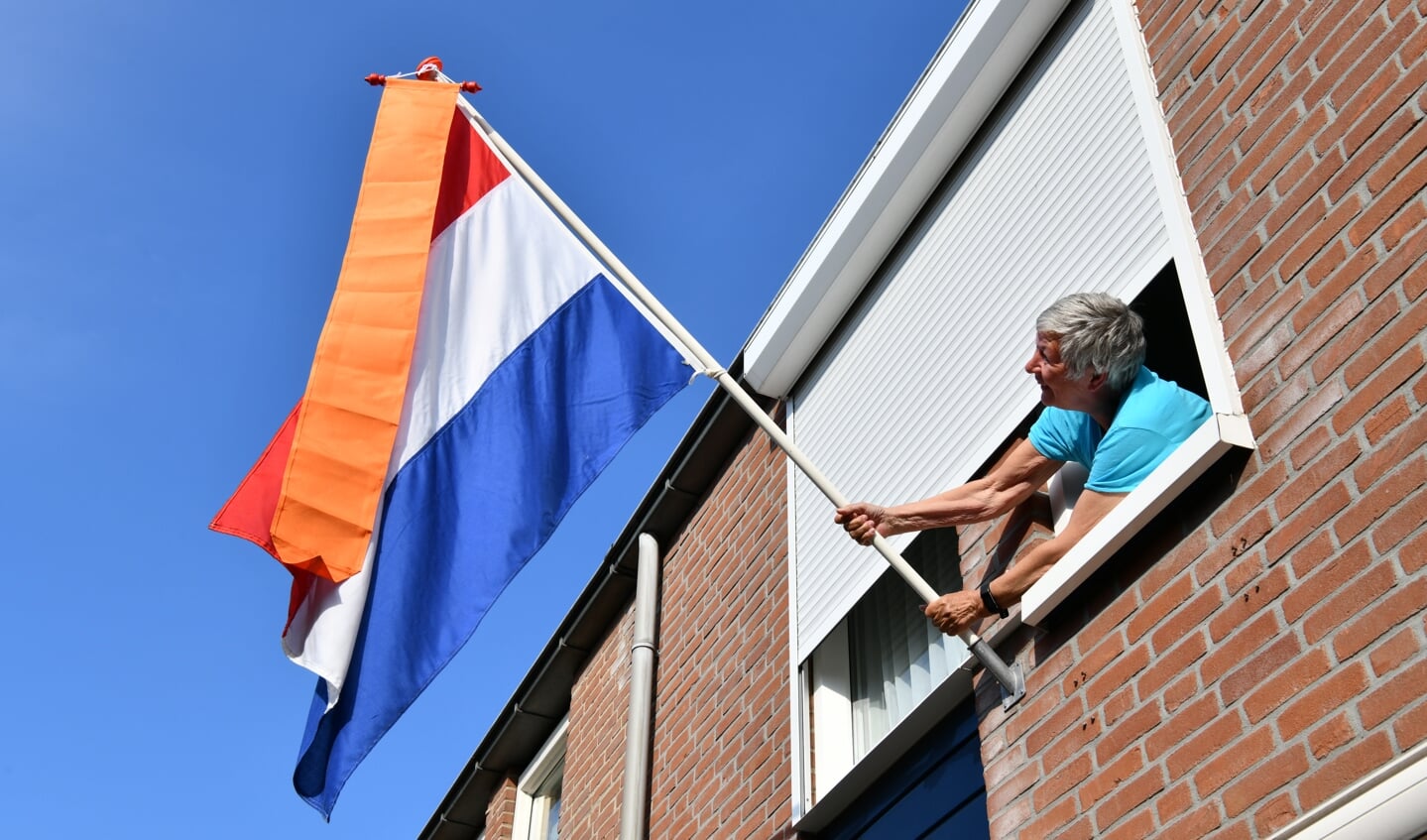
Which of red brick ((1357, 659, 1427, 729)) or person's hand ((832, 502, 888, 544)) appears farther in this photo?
person's hand ((832, 502, 888, 544))

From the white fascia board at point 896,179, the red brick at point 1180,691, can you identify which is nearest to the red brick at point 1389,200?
the red brick at point 1180,691

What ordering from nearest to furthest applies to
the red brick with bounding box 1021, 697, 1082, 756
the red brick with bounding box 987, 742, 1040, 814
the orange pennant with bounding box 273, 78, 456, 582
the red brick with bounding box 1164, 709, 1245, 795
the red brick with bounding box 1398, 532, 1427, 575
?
the red brick with bounding box 1398, 532, 1427, 575 < the red brick with bounding box 1164, 709, 1245, 795 < the red brick with bounding box 1021, 697, 1082, 756 < the red brick with bounding box 987, 742, 1040, 814 < the orange pennant with bounding box 273, 78, 456, 582

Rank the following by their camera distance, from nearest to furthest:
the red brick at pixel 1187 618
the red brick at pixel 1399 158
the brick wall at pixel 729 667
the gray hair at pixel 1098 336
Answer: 1. the red brick at pixel 1399 158
2. the red brick at pixel 1187 618
3. the gray hair at pixel 1098 336
4. the brick wall at pixel 729 667

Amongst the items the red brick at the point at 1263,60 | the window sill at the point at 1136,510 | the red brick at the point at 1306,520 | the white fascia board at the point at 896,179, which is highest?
the white fascia board at the point at 896,179

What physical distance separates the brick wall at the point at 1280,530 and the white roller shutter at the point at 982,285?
479mm

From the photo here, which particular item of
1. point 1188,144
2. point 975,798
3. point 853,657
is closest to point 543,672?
point 853,657

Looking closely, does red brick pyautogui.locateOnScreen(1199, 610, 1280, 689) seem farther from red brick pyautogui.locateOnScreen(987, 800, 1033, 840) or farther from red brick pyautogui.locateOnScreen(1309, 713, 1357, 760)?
red brick pyautogui.locateOnScreen(987, 800, 1033, 840)

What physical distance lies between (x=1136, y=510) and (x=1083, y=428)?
605 millimetres

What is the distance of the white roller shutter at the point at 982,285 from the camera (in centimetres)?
502

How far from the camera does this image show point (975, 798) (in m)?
4.78

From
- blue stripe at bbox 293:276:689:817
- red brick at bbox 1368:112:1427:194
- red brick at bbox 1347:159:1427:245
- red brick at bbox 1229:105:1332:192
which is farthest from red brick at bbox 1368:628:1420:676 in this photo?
blue stripe at bbox 293:276:689:817

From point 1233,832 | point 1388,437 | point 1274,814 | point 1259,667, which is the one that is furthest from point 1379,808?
point 1388,437

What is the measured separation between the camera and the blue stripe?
19.4ft

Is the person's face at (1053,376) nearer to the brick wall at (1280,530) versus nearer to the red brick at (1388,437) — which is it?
the brick wall at (1280,530)
